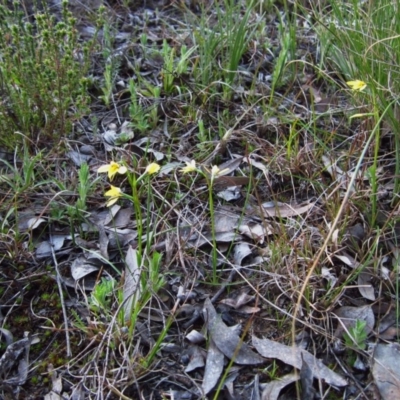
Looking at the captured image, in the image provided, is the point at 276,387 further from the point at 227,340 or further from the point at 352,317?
the point at 352,317

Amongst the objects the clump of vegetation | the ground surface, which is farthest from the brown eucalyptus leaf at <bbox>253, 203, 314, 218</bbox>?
the clump of vegetation

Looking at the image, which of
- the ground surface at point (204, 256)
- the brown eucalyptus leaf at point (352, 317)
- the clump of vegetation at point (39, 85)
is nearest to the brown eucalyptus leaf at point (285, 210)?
Answer: the ground surface at point (204, 256)


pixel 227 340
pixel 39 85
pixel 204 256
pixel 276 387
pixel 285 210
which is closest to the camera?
pixel 276 387

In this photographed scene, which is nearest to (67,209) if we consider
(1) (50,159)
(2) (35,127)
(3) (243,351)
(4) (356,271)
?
(1) (50,159)

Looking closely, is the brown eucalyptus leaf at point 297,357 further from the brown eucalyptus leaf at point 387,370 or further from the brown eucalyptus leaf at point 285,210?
the brown eucalyptus leaf at point 285,210

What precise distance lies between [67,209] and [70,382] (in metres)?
0.64

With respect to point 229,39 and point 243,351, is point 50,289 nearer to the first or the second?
point 243,351

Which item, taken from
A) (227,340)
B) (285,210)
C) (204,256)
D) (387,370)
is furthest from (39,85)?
(387,370)

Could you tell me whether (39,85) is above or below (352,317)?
above

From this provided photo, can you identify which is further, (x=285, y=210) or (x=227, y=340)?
(x=285, y=210)

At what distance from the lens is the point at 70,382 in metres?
1.62

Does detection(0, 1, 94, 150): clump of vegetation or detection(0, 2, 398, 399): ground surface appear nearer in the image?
detection(0, 2, 398, 399): ground surface

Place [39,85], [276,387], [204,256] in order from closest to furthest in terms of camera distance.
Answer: [276,387]
[204,256]
[39,85]

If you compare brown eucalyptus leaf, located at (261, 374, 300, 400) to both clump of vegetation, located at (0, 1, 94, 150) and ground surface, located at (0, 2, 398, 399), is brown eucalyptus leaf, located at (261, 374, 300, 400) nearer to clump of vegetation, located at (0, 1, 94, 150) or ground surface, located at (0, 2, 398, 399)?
ground surface, located at (0, 2, 398, 399)
